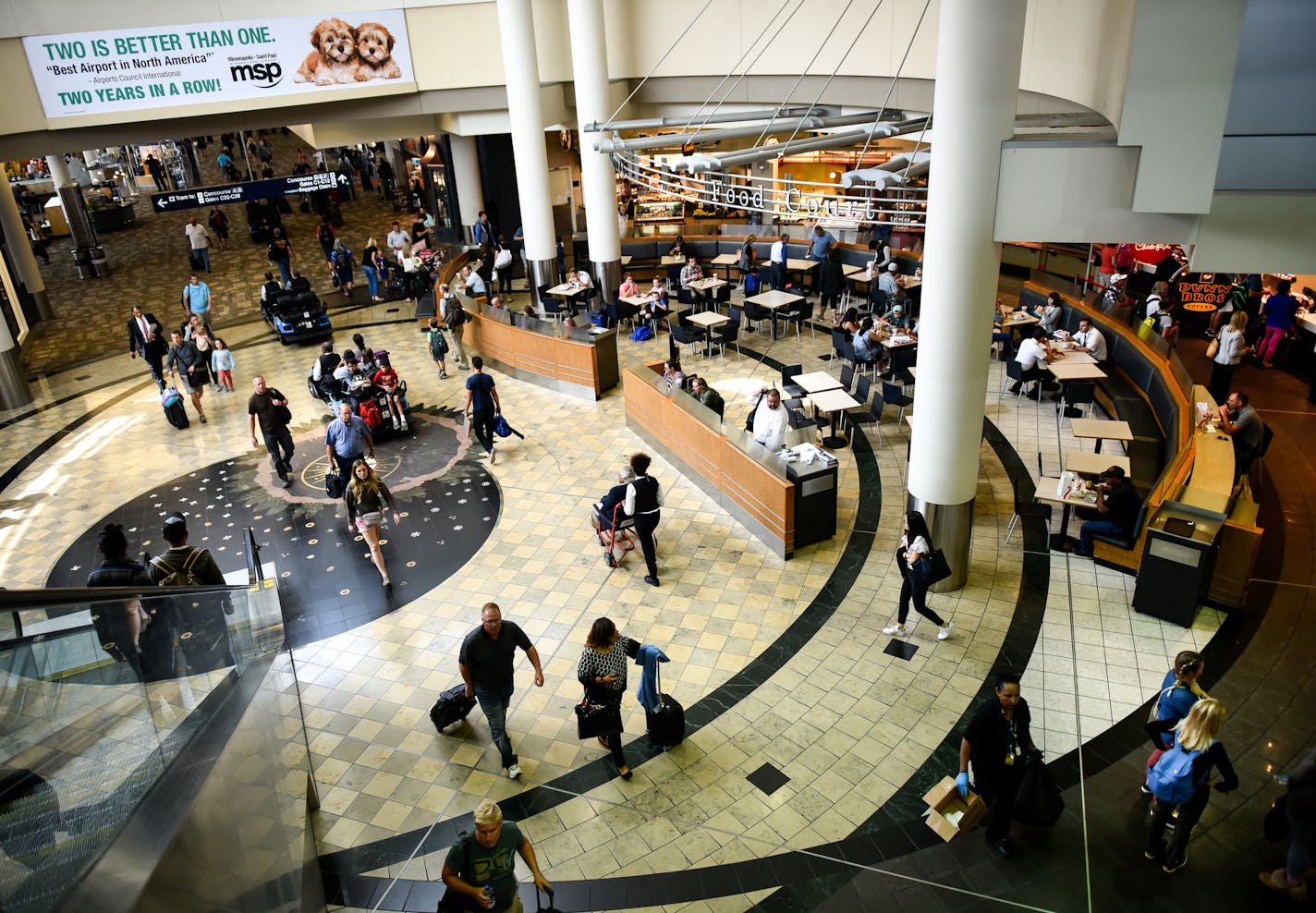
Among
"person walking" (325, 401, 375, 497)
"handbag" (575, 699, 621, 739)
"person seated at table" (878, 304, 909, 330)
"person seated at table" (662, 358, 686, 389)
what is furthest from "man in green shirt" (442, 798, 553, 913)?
"person seated at table" (878, 304, 909, 330)

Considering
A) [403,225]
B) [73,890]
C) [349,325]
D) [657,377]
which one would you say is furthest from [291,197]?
[73,890]

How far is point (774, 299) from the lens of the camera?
15.2 meters

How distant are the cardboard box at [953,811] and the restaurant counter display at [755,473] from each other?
360cm

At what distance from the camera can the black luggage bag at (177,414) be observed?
1330 centimetres

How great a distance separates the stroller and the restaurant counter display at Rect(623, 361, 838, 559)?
51.2 inches

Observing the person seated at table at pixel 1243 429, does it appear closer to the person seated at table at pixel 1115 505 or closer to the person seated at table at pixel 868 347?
the person seated at table at pixel 1115 505

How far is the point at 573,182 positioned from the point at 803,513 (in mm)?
18091

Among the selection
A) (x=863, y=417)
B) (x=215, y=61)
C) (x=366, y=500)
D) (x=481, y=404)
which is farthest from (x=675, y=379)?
(x=215, y=61)

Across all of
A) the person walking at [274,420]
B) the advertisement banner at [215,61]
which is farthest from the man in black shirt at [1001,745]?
the advertisement banner at [215,61]

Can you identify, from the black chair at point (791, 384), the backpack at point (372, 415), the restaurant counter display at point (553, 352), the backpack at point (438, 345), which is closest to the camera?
the black chair at point (791, 384)

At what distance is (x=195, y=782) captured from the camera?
3188 millimetres

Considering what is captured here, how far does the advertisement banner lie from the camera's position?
590 inches

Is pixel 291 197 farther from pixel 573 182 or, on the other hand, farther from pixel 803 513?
pixel 803 513

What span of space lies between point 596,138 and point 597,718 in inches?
507
